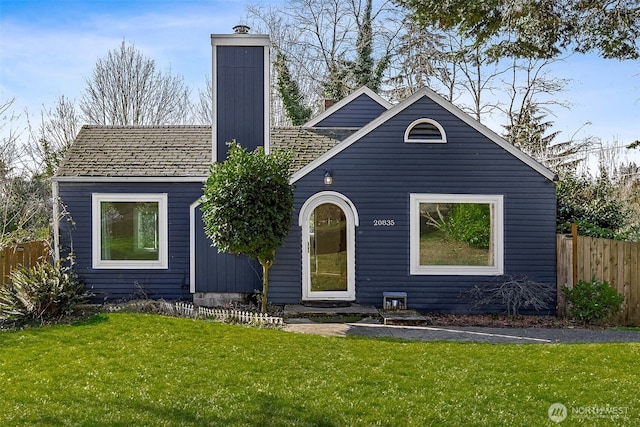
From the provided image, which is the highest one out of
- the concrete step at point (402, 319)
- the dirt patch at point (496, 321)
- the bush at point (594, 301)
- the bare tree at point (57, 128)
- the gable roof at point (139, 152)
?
the bare tree at point (57, 128)

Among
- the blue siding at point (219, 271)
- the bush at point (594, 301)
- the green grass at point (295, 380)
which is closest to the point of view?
the green grass at point (295, 380)

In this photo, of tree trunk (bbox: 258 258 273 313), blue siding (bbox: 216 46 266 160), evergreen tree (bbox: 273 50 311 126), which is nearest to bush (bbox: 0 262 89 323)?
tree trunk (bbox: 258 258 273 313)

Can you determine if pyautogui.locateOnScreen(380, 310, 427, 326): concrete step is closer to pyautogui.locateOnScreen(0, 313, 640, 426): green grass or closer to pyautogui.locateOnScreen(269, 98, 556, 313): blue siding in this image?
pyautogui.locateOnScreen(269, 98, 556, 313): blue siding

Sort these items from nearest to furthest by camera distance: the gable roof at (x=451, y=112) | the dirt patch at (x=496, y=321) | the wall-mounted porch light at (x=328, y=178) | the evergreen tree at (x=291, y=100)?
the dirt patch at (x=496, y=321) → the gable roof at (x=451, y=112) → the wall-mounted porch light at (x=328, y=178) → the evergreen tree at (x=291, y=100)

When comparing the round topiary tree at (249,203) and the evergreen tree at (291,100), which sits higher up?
the evergreen tree at (291,100)

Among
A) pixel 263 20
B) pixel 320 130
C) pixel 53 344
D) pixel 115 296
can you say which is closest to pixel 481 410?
pixel 53 344

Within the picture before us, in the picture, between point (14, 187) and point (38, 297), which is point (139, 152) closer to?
point (14, 187)

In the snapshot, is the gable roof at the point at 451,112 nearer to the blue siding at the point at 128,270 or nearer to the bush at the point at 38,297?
the blue siding at the point at 128,270

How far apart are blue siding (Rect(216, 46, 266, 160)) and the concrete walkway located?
4.79 m

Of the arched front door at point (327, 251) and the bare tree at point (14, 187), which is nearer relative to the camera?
the bare tree at point (14, 187)

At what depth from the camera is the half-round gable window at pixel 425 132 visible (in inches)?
472

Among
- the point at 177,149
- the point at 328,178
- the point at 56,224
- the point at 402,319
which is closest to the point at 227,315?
the point at 402,319

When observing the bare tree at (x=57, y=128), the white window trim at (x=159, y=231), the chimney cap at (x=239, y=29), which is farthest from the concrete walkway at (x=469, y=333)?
the bare tree at (x=57, y=128)

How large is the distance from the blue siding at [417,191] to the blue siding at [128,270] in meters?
2.57
